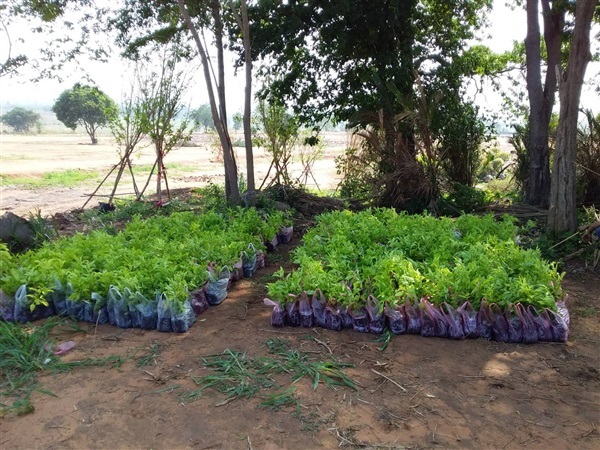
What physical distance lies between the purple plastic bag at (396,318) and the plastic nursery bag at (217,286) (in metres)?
1.62

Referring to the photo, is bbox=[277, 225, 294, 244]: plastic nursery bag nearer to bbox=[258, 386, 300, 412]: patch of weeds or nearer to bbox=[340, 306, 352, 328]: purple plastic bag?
bbox=[340, 306, 352, 328]: purple plastic bag

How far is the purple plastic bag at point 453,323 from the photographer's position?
3.62m

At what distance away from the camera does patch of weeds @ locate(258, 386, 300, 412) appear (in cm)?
277

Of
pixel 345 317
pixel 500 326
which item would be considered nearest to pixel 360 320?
pixel 345 317

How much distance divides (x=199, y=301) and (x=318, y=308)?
112 cm

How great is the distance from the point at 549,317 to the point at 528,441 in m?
1.38

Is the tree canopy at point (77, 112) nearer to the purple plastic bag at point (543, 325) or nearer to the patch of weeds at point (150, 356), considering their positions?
the patch of weeds at point (150, 356)

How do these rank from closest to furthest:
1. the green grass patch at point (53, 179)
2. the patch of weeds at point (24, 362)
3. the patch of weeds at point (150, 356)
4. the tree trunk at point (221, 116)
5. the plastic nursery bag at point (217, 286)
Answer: the patch of weeds at point (24, 362), the patch of weeds at point (150, 356), the plastic nursery bag at point (217, 286), the tree trunk at point (221, 116), the green grass patch at point (53, 179)

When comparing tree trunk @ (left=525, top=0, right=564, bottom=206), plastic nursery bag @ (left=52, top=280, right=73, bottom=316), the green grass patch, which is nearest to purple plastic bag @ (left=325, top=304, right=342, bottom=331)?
plastic nursery bag @ (left=52, top=280, right=73, bottom=316)

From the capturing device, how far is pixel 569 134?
610 centimetres

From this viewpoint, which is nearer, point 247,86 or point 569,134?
point 569,134

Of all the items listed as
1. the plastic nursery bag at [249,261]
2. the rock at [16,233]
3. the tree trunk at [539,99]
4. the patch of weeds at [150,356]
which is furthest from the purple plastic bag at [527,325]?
the rock at [16,233]

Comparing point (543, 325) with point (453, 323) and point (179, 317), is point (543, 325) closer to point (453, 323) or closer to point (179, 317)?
point (453, 323)

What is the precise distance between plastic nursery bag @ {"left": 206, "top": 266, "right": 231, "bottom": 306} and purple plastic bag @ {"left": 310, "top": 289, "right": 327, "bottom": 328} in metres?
1.08
